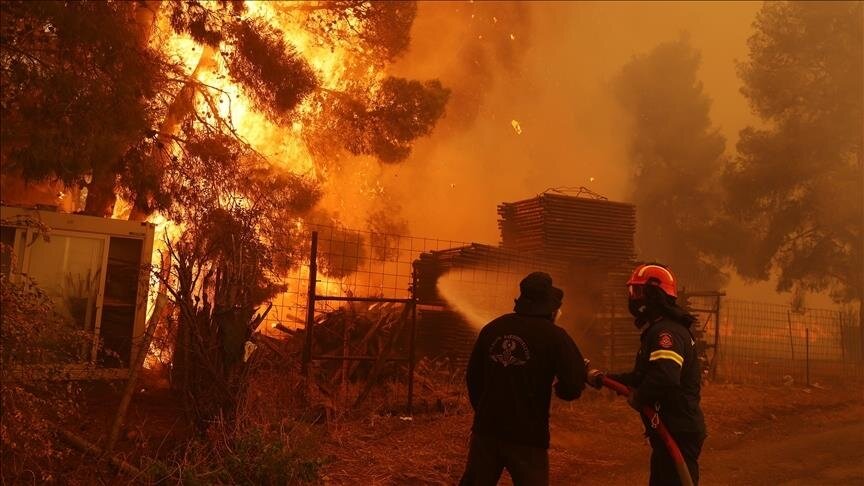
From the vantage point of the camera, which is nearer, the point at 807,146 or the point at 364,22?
the point at 364,22

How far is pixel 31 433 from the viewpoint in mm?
4996

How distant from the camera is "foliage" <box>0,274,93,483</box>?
4.92 metres

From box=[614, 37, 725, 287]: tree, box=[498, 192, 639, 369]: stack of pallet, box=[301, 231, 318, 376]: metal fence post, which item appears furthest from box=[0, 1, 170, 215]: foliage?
box=[614, 37, 725, 287]: tree

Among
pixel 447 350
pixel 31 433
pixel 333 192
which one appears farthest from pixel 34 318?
pixel 333 192

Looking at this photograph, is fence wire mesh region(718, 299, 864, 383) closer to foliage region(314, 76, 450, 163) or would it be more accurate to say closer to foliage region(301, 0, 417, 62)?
foliage region(314, 76, 450, 163)

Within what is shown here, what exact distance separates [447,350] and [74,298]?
6.00 m

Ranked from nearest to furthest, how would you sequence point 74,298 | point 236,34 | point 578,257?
1. point 74,298
2. point 236,34
3. point 578,257

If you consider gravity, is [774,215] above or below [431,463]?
above

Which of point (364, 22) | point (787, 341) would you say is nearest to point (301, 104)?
point (364, 22)

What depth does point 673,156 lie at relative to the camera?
34875mm

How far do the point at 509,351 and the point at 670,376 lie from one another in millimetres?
990

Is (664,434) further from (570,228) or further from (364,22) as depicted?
(364,22)

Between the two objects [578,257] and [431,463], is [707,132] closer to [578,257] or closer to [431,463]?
[578,257]

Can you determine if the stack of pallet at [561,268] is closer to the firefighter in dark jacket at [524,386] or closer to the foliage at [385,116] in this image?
the foliage at [385,116]
